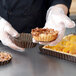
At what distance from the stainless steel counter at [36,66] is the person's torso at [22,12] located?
0.41m

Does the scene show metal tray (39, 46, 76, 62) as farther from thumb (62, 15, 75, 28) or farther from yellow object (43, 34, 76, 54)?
thumb (62, 15, 75, 28)

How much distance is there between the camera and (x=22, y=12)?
1792 millimetres

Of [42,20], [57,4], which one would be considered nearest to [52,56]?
[57,4]

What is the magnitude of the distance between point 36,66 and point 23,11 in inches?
26.2

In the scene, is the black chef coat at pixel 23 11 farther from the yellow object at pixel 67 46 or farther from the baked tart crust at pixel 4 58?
the baked tart crust at pixel 4 58

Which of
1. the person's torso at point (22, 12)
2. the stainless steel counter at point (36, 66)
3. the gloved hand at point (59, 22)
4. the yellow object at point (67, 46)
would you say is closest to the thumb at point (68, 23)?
the gloved hand at point (59, 22)

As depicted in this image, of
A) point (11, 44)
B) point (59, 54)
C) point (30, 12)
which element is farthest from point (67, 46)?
point (30, 12)

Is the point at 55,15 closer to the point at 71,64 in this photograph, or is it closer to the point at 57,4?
the point at 57,4

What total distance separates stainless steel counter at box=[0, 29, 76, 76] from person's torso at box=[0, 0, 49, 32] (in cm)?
41

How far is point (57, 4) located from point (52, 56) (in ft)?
1.67

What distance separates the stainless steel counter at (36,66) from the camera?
3.79 feet

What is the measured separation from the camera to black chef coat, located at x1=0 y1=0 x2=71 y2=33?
1.77m

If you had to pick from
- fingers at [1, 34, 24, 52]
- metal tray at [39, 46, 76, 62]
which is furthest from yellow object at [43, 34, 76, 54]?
fingers at [1, 34, 24, 52]

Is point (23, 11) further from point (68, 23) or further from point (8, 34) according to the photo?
point (68, 23)
